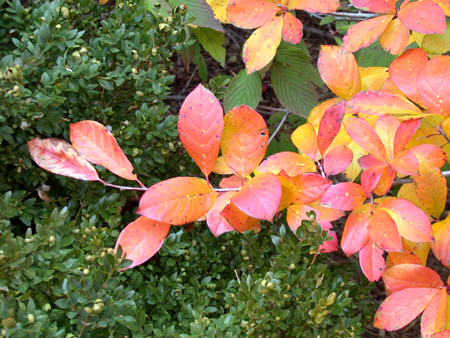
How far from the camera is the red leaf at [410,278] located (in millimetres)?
967

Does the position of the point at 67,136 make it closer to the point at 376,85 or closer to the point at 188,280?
the point at 188,280

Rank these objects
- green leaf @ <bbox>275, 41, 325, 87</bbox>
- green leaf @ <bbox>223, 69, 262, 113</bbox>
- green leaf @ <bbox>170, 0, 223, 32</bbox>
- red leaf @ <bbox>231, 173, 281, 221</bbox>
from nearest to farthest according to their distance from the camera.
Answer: red leaf @ <bbox>231, 173, 281, 221</bbox> < green leaf @ <bbox>170, 0, 223, 32</bbox> < green leaf @ <bbox>223, 69, 262, 113</bbox> < green leaf @ <bbox>275, 41, 325, 87</bbox>

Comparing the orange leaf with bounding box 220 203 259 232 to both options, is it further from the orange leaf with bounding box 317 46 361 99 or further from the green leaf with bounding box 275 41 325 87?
the green leaf with bounding box 275 41 325 87

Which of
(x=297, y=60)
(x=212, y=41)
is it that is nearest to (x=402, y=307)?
(x=297, y=60)

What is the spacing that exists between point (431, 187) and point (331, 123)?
0.26 metres

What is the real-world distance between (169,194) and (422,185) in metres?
0.55

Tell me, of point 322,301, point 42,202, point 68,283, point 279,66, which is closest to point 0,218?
point 42,202

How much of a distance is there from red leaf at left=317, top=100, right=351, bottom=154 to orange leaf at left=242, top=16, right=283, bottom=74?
0.21 m

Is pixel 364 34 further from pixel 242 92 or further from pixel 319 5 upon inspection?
pixel 242 92

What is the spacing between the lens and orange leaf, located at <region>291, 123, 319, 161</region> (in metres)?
1.00

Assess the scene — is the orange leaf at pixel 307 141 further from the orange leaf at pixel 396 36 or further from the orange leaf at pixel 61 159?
the orange leaf at pixel 61 159

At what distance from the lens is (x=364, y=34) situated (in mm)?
991

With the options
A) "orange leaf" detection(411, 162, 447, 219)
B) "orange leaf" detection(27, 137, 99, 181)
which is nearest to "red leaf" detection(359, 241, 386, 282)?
"orange leaf" detection(411, 162, 447, 219)

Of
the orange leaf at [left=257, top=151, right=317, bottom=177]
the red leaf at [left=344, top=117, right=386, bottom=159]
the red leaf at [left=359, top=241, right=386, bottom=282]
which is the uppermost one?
the red leaf at [left=344, top=117, right=386, bottom=159]
